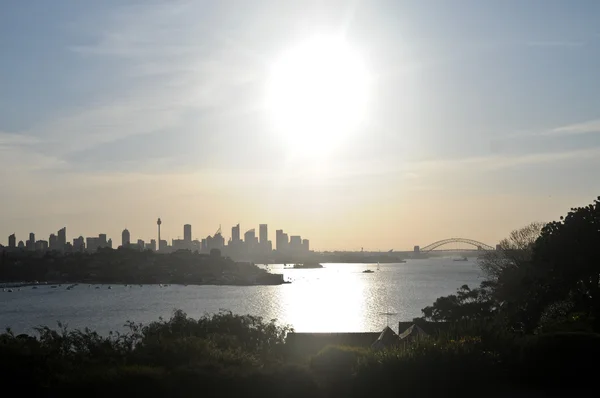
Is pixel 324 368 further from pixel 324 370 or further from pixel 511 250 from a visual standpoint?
pixel 511 250

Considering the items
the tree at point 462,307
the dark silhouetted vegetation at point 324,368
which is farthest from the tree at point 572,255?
the tree at point 462,307

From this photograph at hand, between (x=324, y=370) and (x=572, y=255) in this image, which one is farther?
(x=572, y=255)

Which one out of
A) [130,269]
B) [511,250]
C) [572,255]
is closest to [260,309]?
[511,250]

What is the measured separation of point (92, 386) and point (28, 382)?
1.06m

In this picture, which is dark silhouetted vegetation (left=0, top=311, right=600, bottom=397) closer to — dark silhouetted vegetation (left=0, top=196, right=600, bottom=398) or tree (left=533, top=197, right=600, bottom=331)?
dark silhouetted vegetation (left=0, top=196, right=600, bottom=398)

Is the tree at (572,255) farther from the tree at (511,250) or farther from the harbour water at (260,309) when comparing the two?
the harbour water at (260,309)

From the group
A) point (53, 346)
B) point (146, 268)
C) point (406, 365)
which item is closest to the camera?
point (406, 365)

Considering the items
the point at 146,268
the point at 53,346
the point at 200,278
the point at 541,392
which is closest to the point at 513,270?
the point at 541,392

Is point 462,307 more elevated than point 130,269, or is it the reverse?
point 130,269

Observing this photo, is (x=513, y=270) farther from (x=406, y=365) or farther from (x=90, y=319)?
(x=90, y=319)

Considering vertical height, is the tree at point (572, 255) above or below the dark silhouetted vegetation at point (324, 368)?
above

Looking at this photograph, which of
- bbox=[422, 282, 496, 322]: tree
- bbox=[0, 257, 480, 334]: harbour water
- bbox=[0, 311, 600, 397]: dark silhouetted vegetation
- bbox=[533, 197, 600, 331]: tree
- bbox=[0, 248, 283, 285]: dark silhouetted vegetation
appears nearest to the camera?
bbox=[0, 311, 600, 397]: dark silhouetted vegetation

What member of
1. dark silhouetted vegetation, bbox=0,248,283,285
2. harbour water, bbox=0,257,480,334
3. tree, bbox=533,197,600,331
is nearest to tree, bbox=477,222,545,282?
harbour water, bbox=0,257,480,334

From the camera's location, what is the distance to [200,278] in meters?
144
